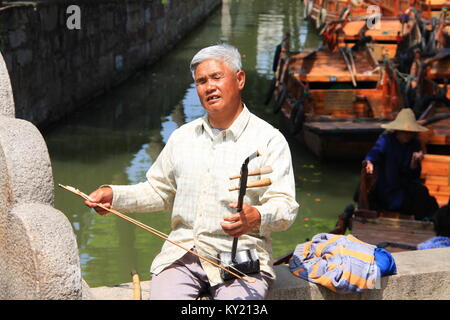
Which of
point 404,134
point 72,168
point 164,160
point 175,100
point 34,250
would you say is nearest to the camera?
point 34,250

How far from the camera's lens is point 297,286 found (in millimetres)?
3857

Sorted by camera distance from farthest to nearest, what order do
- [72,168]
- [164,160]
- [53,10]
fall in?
[53,10] → [72,168] → [164,160]

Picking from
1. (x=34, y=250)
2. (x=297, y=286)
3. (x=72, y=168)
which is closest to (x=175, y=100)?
(x=72, y=168)

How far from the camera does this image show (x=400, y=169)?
7.73 meters

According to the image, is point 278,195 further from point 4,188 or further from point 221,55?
point 4,188


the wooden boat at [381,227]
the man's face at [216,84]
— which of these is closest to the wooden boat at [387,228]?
the wooden boat at [381,227]

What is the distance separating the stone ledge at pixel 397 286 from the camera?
3816 millimetres

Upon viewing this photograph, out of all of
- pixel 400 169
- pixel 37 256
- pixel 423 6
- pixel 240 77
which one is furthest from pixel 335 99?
pixel 423 6

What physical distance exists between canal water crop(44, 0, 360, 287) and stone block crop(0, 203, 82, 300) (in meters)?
5.48

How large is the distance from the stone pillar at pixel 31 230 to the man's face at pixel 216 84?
98 cm

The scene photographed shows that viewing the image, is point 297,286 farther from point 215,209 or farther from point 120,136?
point 120,136

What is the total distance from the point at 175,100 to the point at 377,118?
235 inches

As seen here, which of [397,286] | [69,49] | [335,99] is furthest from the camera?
[69,49]

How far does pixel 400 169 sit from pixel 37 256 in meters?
5.72
